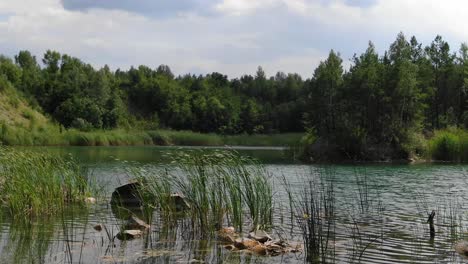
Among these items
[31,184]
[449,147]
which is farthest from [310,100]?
[31,184]

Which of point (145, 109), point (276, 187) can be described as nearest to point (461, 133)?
point (276, 187)

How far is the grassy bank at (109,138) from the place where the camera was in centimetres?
5625

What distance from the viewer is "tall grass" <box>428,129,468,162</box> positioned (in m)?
45.7

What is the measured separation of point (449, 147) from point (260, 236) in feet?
125

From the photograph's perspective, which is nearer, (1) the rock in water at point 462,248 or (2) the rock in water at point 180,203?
(1) the rock in water at point 462,248

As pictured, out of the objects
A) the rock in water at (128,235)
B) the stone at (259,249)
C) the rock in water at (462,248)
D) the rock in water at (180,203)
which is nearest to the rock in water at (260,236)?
the stone at (259,249)

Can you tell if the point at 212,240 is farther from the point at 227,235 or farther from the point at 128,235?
the point at 128,235

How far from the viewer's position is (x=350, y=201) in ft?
65.2

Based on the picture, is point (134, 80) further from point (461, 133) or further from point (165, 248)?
point (165, 248)

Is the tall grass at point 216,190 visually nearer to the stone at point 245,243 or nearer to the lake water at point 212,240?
the lake water at point 212,240

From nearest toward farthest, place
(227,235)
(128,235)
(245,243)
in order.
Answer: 1. (245,243)
2. (227,235)
3. (128,235)

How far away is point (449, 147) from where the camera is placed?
46469 mm

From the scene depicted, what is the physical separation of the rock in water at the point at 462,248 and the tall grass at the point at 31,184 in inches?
405

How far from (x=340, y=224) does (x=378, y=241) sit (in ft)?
7.20
